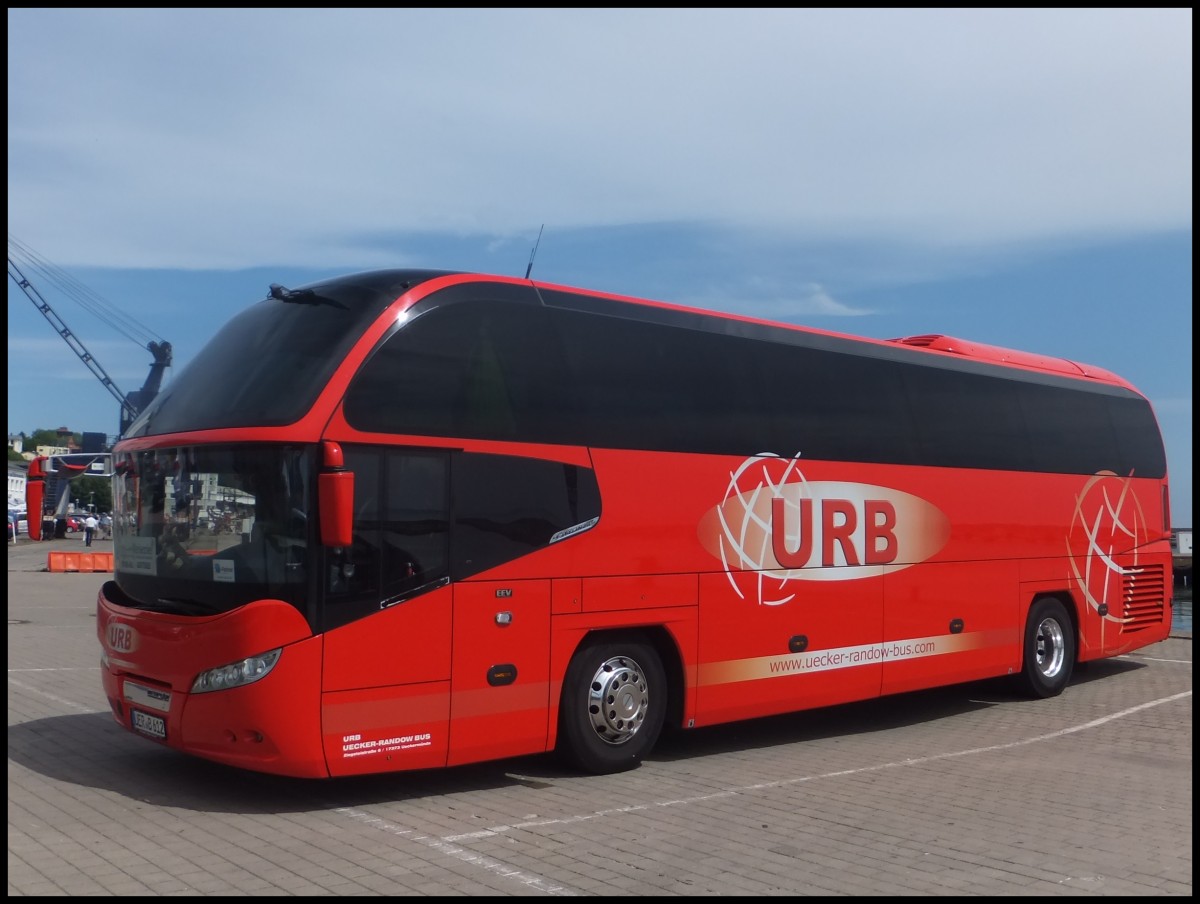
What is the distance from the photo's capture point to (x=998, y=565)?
12531mm

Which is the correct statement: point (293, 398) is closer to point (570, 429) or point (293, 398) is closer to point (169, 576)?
point (169, 576)

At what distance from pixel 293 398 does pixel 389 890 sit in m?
3.12

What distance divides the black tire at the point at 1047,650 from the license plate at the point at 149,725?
930 centimetres

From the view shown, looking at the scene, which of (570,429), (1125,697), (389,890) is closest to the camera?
(389,890)

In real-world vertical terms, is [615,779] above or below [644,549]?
below

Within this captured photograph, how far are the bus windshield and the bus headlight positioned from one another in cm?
36

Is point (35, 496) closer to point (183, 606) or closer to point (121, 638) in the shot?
point (121, 638)

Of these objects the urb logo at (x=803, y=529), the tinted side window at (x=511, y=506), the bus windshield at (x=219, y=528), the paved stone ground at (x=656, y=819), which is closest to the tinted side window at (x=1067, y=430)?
the urb logo at (x=803, y=529)

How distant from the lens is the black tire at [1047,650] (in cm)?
1319

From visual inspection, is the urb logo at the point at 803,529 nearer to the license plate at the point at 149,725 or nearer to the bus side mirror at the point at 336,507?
the bus side mirror at the point at 336,507

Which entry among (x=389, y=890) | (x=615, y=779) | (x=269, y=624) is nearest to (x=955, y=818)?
(x=615, y=779)

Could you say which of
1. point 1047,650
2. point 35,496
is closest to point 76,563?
point 35,496

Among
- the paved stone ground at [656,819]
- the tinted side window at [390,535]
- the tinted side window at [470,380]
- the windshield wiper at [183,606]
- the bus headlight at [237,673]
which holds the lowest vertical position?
the paved stone ground at [656,819]

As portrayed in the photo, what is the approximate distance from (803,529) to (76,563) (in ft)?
101
